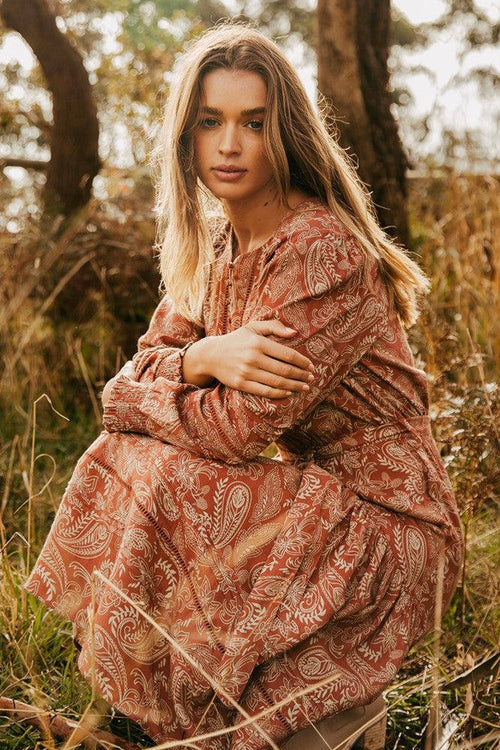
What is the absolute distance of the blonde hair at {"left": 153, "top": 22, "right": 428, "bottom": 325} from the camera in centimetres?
210

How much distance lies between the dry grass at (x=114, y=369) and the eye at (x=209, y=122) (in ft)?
3.24

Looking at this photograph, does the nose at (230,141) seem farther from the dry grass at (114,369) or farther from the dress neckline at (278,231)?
the dry grass at (114,369)

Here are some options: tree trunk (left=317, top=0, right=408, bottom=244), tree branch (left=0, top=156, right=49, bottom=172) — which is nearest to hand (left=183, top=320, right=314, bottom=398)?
tree trunk (left=317, top=0, right=408, bottom=244)

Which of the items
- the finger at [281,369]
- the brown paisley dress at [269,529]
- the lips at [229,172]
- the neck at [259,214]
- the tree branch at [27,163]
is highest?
the tree branch at [27,163]

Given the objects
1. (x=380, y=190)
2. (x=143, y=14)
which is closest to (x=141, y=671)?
(x=380, y=190)

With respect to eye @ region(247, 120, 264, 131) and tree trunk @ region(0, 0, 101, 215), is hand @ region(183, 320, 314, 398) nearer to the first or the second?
eye @ region(247, 120, 264, 131)

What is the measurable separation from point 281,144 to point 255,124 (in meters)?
0.09

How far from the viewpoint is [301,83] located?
7.12ft

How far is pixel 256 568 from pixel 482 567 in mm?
1213

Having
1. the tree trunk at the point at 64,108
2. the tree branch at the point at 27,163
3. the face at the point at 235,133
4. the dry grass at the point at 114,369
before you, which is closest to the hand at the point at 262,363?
the face at the point at 235,133

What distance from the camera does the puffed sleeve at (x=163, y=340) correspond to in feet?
7.39

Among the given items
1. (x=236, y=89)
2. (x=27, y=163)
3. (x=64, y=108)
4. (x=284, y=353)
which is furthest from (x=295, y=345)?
(x=27, y=163)

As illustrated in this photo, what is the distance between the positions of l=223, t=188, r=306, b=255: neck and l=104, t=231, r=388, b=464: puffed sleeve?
17 cm

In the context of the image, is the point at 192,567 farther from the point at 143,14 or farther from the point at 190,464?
the point at 143,14
